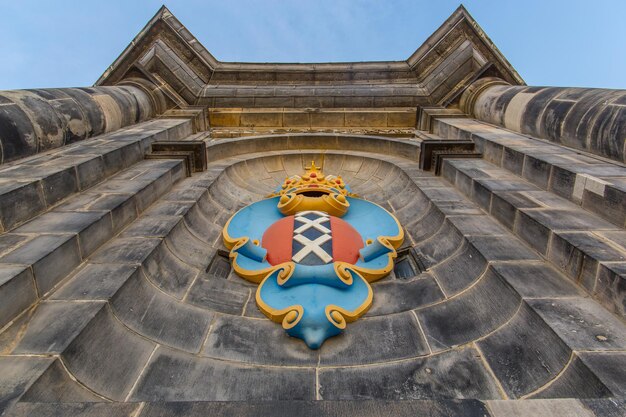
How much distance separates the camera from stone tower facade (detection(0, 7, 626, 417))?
207 cm

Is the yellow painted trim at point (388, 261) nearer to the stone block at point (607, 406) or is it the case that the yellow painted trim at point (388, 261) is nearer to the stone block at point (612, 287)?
the stone block at point (612, 287)

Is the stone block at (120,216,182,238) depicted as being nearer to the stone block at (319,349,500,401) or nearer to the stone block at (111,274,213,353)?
the stone block at (111,274,213,353)

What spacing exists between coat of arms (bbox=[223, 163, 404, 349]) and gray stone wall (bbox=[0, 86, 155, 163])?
2984 mm

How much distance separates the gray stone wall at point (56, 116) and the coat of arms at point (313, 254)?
2.98 metres

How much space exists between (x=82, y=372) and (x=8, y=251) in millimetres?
1394

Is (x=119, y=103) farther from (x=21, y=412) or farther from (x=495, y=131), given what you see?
(x=495, y=131)

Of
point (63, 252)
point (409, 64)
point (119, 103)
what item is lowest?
point (63, 252)

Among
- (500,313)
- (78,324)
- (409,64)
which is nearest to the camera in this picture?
(78,324)

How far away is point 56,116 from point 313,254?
465 cm

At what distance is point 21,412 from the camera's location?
1.63 m

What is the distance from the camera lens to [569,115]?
5.08 m

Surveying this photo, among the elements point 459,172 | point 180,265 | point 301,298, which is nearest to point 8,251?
point 180,265

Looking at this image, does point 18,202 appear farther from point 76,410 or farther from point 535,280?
point 535,280

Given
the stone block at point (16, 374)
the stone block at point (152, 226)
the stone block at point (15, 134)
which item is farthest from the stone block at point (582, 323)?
the stone block at point (15, 134)
